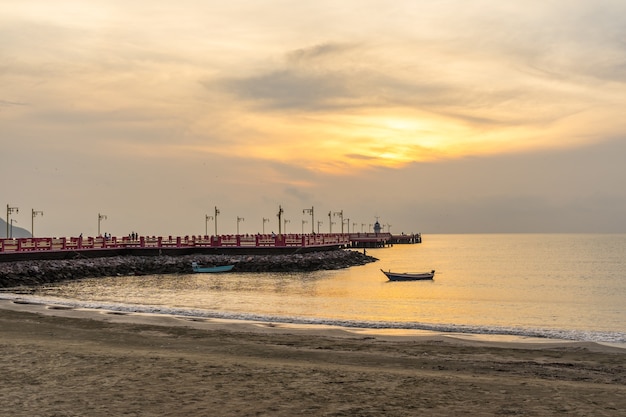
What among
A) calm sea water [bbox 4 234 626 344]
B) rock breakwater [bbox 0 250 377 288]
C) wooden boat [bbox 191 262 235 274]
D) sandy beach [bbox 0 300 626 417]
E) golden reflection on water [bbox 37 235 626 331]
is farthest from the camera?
wooden boat [bbox 191 262 235 274]

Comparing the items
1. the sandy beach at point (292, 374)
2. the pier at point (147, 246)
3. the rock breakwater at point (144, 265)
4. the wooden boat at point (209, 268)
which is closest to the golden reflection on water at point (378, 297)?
the wooden boat at point (209, 268)

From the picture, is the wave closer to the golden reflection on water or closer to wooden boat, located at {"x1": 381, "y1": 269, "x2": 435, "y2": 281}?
the golden reflection on water

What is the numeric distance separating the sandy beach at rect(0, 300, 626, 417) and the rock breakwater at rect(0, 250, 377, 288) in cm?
3423

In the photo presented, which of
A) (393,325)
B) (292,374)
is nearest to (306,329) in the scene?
(393,325)

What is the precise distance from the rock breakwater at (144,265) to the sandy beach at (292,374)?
34232 millimetres

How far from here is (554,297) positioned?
53.6 metres

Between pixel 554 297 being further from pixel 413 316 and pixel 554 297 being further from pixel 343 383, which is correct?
pixel 343 383

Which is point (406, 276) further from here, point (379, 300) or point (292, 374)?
point (292, 374)

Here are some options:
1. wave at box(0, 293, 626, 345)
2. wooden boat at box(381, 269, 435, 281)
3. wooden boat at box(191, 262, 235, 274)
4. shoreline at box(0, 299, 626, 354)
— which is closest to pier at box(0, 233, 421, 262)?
wooden boat at box(191, 262, 235, 274)

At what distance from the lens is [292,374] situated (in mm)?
14172

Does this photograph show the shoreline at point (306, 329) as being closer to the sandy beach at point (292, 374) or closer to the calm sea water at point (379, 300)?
the sandy beach at point (292, 374)

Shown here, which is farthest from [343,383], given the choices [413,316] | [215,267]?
[215,267]

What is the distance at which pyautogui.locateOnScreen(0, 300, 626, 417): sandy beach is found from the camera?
11172 mm

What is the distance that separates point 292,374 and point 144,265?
60.9 m
